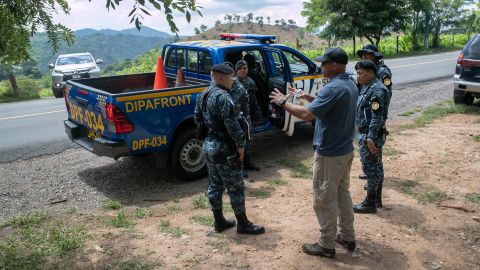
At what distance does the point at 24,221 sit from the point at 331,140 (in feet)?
11.1

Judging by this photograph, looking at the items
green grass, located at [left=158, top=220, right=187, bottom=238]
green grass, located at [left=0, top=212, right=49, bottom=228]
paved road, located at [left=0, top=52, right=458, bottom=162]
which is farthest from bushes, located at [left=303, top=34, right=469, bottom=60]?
green grass, located at [left=0, top=212, right=49, bottom=228]

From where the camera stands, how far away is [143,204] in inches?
209

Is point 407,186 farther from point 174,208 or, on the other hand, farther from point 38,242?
point 38,242

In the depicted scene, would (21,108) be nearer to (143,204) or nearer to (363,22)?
(143,204)

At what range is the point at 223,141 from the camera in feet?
13.5

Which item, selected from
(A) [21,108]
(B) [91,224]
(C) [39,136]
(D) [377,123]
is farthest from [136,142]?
(A) [21,108]

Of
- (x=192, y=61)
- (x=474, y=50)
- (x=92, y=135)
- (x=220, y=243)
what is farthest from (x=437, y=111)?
(x=92, y=135)

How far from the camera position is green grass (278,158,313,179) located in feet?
20.1

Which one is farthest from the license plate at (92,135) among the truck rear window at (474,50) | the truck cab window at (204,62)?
the truck rear window at (474,50)

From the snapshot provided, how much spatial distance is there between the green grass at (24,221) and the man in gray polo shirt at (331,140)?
9.54 feet

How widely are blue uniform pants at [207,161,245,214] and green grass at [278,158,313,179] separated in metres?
2.01

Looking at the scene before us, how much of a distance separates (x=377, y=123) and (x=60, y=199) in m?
3.92

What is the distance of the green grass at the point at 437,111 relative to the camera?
8.78 metres

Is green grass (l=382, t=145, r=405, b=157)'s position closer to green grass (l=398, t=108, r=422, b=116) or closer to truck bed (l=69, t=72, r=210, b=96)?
green grass (l=398, t=108, r=422, b=116)
